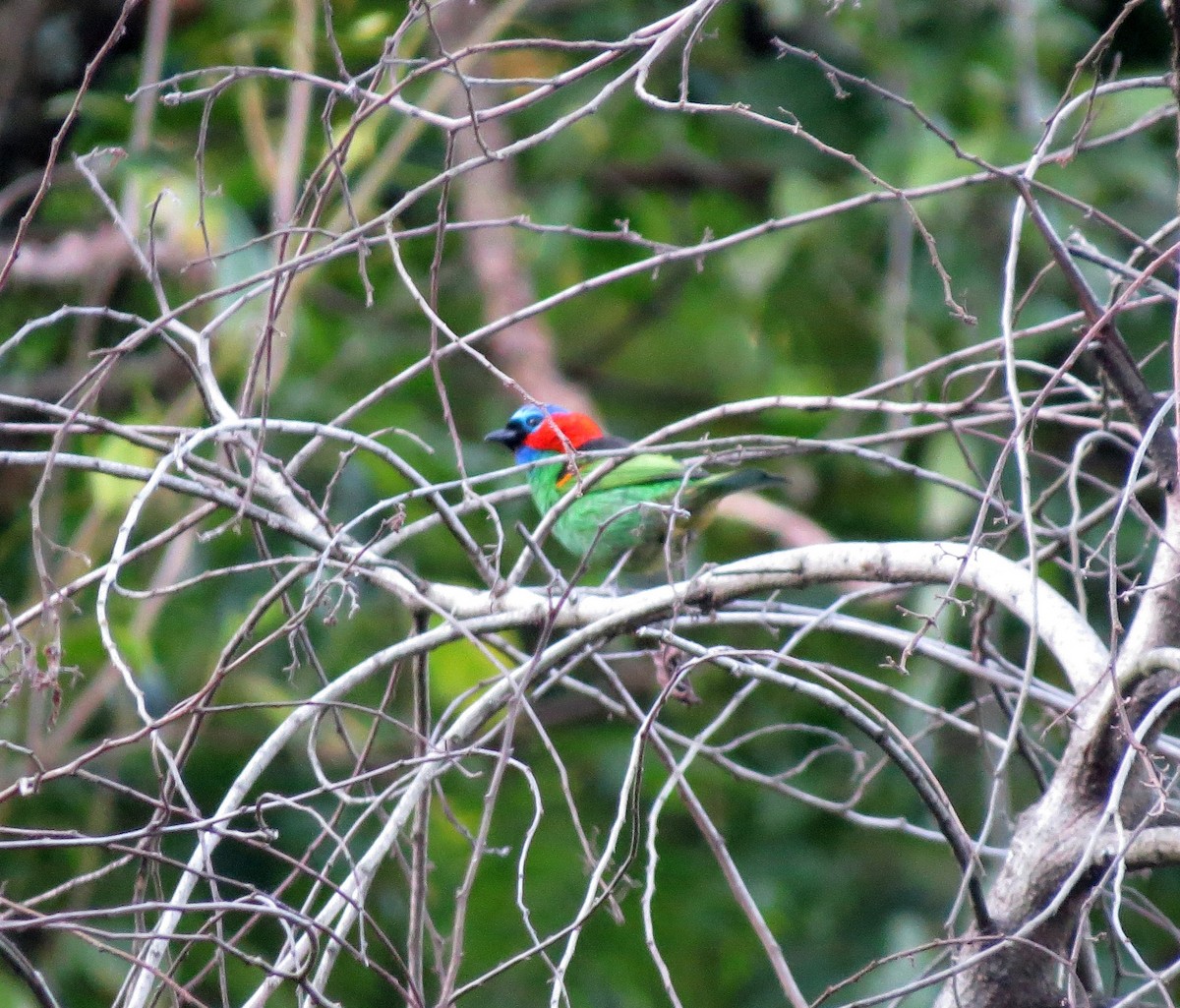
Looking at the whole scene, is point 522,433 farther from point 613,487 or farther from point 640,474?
point 640,474

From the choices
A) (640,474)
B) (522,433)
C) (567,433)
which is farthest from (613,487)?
(522,433)

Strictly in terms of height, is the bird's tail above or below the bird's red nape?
above

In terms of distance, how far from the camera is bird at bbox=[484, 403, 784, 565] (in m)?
4.15

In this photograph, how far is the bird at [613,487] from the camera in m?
4.15

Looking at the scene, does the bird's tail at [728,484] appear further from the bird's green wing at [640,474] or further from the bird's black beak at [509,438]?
the bird's black beak at [509,438]

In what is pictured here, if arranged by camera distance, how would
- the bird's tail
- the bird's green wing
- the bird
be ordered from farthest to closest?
1. the bird's green wing
2. the bird
3. the bird's tail

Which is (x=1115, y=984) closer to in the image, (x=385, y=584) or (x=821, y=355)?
(x=385, y=584)

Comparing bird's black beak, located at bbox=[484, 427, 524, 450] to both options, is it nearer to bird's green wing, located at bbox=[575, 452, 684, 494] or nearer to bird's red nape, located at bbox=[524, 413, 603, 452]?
bird's red nape, located at bbox=[524, 413, 603, 452]

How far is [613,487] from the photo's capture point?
15.6 feet

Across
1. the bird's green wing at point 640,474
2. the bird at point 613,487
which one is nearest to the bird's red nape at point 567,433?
the bird at point 613,487

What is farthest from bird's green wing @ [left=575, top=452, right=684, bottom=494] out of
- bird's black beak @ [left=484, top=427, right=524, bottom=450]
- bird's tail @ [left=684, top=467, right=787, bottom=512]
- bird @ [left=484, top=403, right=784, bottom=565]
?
bird's black beak @ [left=484, top=427, right=524, bottom=450]

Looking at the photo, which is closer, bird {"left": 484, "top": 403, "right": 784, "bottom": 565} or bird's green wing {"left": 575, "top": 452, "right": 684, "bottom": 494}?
bird {"left": 484, "top": 403, "right": 784, "bottom": 565}

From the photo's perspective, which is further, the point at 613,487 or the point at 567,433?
the point at 567,433

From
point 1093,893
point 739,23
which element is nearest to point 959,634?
point 739,23
